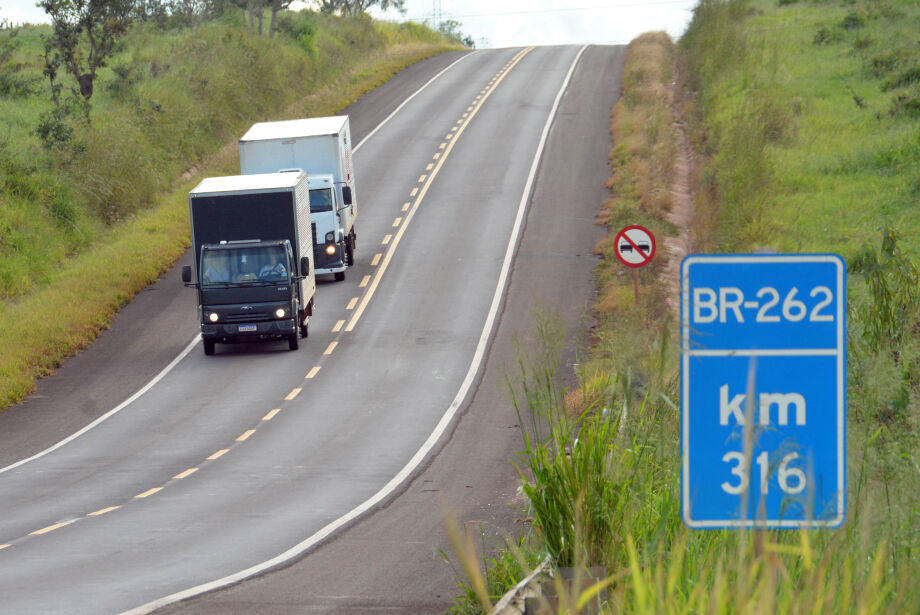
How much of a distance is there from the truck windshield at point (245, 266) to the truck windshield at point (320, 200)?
561 cm

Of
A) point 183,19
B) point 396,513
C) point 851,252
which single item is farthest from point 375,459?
point 183,19

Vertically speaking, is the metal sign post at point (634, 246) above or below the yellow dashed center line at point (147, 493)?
above

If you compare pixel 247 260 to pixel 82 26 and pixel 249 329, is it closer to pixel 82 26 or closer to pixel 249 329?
pixel 249 329

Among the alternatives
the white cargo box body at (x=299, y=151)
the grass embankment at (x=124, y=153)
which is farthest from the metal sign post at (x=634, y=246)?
the grass embankment at (x=124, y=153)

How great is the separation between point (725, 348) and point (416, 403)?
18045 millimetres

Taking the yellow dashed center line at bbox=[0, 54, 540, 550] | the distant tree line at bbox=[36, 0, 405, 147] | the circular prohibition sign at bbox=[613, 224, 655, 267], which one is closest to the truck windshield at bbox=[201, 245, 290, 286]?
the yellow dashed center line at bbox=[0, 54, 540, 550]

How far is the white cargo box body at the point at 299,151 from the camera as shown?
99.1 feet

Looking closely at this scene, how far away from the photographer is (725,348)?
389 cm

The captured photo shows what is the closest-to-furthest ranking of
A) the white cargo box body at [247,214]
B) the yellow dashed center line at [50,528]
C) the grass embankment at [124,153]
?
the yellow dashed center line at [50,528] → the white cargo box body at [247,214] → the grass embankment at [124,153]

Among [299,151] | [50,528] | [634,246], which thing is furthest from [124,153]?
[50,528]

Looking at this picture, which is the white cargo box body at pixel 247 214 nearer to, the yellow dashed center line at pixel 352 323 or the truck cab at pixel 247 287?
the truck cab at pixel 247 287

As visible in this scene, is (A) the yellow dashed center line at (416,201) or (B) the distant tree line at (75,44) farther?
(B) the distant tree line at (75,44)

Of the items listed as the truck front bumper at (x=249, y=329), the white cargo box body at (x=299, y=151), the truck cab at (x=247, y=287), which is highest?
the white cargo box body at (x=299, y=151)

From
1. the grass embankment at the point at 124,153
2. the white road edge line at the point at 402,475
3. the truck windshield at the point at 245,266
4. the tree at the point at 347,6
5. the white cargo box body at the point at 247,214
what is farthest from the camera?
the tree at the point at 347,6
